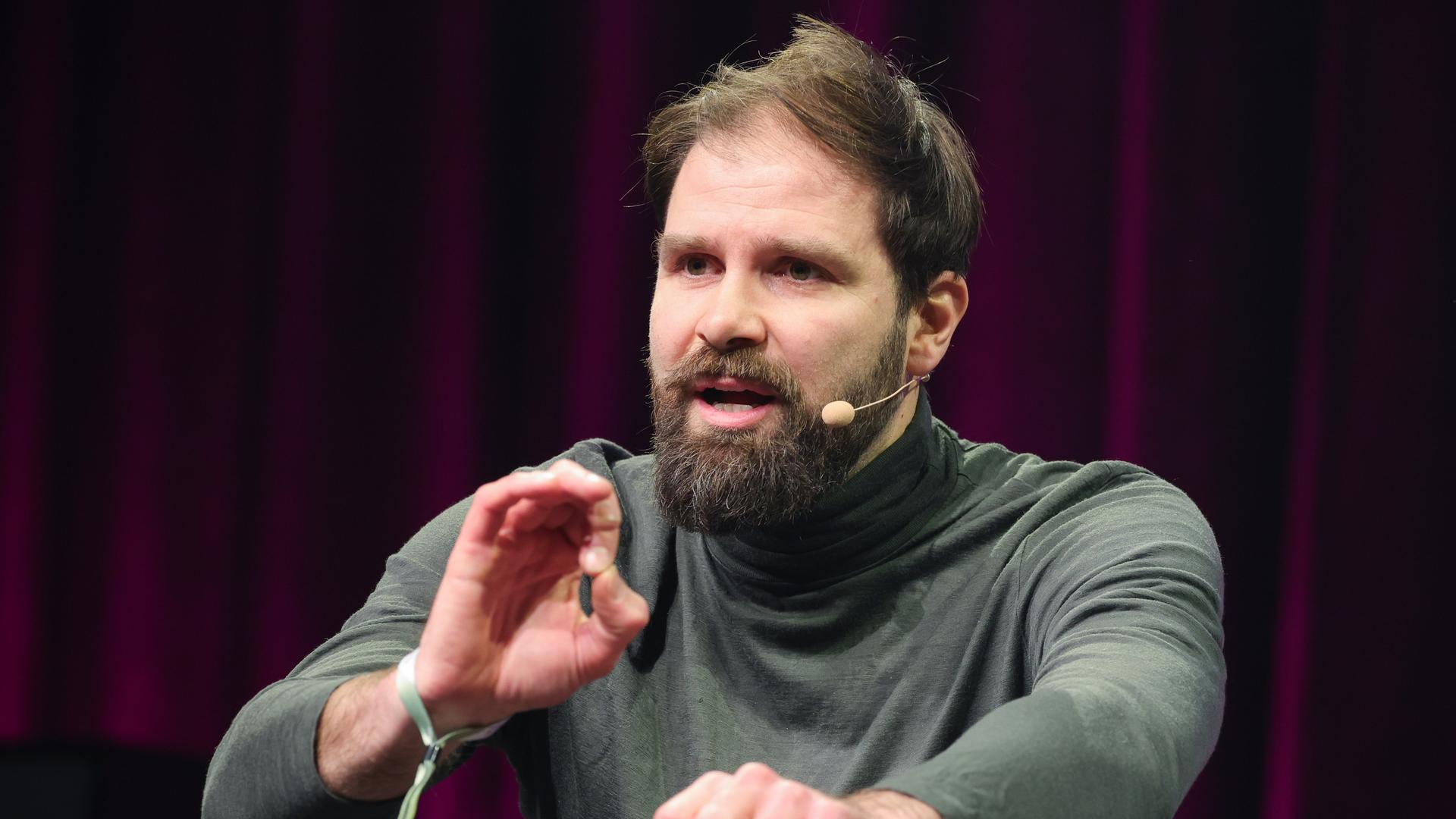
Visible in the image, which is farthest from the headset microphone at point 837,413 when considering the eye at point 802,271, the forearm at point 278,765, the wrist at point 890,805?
the wrist at point 890,805

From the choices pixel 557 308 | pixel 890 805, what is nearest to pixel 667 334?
pixel 890 805

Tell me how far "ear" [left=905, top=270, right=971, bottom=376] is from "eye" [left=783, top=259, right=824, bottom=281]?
0.53ft

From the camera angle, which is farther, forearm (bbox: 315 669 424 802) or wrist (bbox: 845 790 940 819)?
forearm (bbox: 315 669 424 802)

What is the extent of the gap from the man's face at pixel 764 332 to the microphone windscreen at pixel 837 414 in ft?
0.03

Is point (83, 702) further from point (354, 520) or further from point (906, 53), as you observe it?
point (906, 53)

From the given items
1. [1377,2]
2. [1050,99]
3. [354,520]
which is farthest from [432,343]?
[1377,2]

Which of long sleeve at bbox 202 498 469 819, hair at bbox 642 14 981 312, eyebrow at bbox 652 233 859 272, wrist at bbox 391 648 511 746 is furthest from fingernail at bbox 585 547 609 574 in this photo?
hair at bbox 642 14 981 312

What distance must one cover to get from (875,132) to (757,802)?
3.07 feet

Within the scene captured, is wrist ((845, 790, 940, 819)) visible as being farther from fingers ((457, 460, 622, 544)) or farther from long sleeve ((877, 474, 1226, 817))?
fingers ((457, 460, 622, 544))

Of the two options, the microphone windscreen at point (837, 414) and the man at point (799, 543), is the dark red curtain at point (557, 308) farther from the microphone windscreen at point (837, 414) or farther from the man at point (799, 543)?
the microphone windscreen at point (837, 414)

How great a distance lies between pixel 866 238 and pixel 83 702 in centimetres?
203

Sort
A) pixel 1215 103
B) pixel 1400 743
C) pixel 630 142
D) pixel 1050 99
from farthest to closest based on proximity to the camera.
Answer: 1. pixel 630 142
2. pixel 1050 99
3. pixel 1215 103
4. pixel 1400 743

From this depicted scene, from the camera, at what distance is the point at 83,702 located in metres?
2.81

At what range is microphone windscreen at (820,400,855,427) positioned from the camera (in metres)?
1.46
